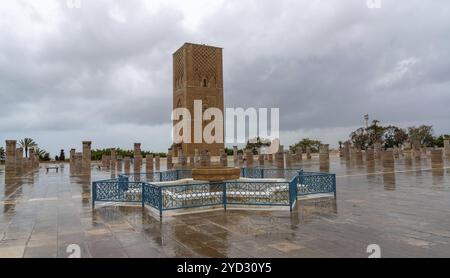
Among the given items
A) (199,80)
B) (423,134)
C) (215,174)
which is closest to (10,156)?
(215,174)

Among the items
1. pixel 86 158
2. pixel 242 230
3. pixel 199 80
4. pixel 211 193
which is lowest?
pixel 242 230

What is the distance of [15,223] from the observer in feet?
20.3

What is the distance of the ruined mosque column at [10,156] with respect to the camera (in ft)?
65.1

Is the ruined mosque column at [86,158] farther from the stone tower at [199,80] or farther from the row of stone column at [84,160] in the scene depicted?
the stone tower at [199,80]

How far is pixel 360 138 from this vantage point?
52.0m

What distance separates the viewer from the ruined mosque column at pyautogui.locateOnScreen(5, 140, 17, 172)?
65.1ft

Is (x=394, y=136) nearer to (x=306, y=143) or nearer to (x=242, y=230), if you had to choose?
(x=306, y=143)

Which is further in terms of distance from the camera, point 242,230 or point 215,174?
point 215,174

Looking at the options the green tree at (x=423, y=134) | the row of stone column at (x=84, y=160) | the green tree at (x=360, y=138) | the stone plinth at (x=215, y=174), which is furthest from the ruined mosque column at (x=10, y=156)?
the green tree at (x=423, y=134)

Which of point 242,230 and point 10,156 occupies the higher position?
point 10,156

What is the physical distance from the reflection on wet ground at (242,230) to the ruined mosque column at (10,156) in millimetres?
13939

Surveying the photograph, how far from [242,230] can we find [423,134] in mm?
56648
